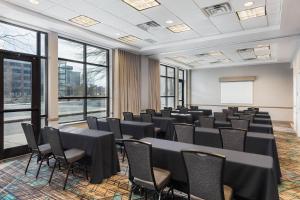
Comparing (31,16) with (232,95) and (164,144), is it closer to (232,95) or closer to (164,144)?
(164,144)

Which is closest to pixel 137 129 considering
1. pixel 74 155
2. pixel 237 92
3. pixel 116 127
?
pixel 116 127

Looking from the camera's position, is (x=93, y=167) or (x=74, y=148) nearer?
(x=93, y=167)

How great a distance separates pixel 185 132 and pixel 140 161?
1.42 meters

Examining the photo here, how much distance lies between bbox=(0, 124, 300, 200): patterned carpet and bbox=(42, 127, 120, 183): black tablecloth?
0.14 m

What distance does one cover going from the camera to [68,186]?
3098 millimetres

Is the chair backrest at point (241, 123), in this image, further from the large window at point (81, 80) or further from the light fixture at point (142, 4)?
the large window at point (81, 80)

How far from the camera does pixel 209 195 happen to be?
1838 mm

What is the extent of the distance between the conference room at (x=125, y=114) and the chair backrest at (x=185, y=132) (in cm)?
2

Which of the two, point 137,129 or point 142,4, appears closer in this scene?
point 142,4

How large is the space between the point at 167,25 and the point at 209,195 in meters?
4.38

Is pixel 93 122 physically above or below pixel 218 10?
Result: below

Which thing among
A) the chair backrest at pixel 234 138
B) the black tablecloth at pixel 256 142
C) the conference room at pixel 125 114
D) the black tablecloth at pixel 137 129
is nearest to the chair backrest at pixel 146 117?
the conference room at pixel 125 114

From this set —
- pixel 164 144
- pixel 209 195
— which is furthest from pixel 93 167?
pixel 209 195

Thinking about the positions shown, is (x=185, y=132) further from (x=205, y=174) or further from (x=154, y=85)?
(x=154, y=85)
